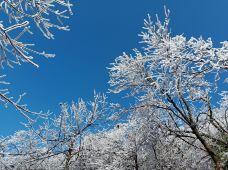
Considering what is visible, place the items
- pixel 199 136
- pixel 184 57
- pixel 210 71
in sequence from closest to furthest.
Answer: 1. pixel 210 71
2. pixel 184 57
3. pixel 199 136

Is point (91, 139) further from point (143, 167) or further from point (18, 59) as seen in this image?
point (18, 59)

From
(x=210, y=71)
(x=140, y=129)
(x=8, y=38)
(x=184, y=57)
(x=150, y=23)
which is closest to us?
(x=8, y=38)

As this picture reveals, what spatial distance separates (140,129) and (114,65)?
111 inches

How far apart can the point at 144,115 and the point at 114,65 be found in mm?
2234

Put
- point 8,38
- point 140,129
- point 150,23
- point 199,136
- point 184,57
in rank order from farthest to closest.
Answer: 1. point 140,129
2. point 150,23
3. point 199,136
4. point 184,57
5. point 8,38

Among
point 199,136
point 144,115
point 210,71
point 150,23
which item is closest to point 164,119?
point 144,115

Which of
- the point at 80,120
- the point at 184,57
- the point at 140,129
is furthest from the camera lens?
the point at 80,120

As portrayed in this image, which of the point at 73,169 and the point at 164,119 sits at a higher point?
the point at 73,169

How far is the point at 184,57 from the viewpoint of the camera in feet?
19.9

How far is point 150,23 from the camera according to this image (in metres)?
12.5

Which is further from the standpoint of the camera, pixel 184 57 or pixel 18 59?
pixel 184 57

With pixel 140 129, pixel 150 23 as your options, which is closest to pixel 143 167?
pixel 140 129

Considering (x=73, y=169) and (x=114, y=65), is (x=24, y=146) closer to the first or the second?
(x=73, y=169)

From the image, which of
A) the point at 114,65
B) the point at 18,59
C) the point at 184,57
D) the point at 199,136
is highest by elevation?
the point at 114,65
